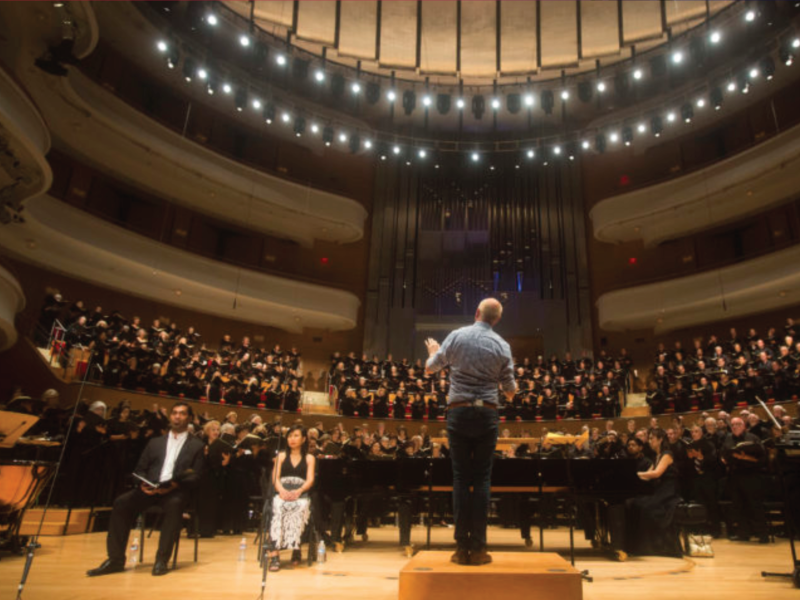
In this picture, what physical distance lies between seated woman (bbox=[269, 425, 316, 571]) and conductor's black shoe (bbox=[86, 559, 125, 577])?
109 centimetres

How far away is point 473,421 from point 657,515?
12.0 feet

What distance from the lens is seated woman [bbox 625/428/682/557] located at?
5.47 meters

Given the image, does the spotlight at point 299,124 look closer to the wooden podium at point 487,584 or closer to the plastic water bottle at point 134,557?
the plastic water bottle at point 134,557

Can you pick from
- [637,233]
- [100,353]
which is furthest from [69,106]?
[637,233]

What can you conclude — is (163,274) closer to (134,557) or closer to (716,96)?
(134,557)

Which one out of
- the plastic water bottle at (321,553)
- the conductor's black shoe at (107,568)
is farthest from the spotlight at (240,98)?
the conductor's black shoe at (107,568)

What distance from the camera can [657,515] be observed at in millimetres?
5512

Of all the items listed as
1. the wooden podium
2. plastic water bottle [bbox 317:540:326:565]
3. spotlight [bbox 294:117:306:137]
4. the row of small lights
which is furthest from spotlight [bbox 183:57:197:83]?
the wooden podium

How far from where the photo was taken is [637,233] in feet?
56.9

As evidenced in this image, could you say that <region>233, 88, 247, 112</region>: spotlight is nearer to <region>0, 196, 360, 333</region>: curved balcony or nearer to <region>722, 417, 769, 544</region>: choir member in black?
<region>0, 196, 360, 333</region>: curved balcony

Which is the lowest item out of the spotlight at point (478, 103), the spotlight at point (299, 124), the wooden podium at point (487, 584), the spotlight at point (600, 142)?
the wooden podium at point (487, 584)

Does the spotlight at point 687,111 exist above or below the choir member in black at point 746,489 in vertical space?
above

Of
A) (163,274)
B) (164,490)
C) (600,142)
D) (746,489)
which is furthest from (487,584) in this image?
(600,142)

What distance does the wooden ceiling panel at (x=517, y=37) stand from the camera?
14.9 meters
